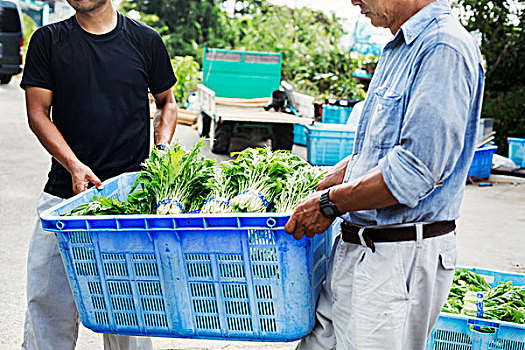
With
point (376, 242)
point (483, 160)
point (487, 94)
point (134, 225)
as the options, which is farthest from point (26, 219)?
point (487, 94)

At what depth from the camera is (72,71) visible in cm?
304

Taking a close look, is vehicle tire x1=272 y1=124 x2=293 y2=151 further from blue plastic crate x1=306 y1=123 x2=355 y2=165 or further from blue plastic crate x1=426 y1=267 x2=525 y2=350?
blue plastic crate x1=426 y1=267 x2=525 y2=350

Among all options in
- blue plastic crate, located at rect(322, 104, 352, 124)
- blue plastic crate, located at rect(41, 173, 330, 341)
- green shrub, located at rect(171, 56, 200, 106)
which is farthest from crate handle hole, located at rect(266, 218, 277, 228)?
green shrub, located at rect(171, 56, 200, 106)

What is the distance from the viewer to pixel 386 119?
2025mm

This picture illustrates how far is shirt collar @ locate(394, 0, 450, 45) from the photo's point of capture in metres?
1.99

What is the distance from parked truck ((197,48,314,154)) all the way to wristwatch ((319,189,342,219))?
8138 mm

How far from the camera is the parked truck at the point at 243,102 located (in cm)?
1074

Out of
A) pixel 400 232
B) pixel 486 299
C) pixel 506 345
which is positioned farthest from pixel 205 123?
pixel 400 232

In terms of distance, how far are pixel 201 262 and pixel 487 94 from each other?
13.0 meters

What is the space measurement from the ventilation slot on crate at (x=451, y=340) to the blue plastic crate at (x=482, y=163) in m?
7.39

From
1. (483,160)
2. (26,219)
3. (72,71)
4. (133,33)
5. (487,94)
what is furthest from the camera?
(487,94)

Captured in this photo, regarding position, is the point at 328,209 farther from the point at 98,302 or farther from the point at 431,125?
the point at 98,302

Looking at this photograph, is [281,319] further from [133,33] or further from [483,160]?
[483,160]

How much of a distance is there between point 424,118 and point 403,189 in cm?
24
